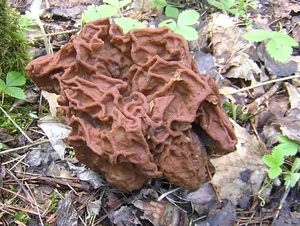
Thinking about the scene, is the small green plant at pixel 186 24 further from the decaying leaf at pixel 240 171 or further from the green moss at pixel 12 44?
the green moss at pixel 12 44

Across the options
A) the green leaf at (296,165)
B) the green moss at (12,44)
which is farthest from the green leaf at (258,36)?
the green moss at (12,44)

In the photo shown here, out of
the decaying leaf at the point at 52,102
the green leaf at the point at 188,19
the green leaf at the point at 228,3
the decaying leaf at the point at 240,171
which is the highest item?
the green leaf at the point at 188,19

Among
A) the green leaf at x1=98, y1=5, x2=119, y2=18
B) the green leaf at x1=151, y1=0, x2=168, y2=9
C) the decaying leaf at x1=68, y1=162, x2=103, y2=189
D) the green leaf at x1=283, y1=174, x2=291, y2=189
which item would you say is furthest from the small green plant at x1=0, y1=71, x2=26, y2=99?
the green leaf at x1=283, y1=174, x2=291, y2=189

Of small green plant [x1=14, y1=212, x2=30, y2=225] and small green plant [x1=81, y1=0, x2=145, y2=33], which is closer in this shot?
small green plant [x1=14, y1=212, x2=30, y2=225]

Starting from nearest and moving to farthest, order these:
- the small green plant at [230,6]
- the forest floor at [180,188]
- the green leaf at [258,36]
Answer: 1. the forest floor at [180,188]
2. the green leaf at [258,36]
3. the small green plant at [230,6]

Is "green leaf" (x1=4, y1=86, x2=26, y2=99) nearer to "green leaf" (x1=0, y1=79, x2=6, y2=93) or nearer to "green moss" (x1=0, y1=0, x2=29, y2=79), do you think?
"green leaf" (x1=0, y1=79, x2=6, y2=93)

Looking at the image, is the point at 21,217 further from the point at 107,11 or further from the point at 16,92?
the point at 107,11

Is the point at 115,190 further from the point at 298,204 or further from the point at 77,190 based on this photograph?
the point at 298,204
